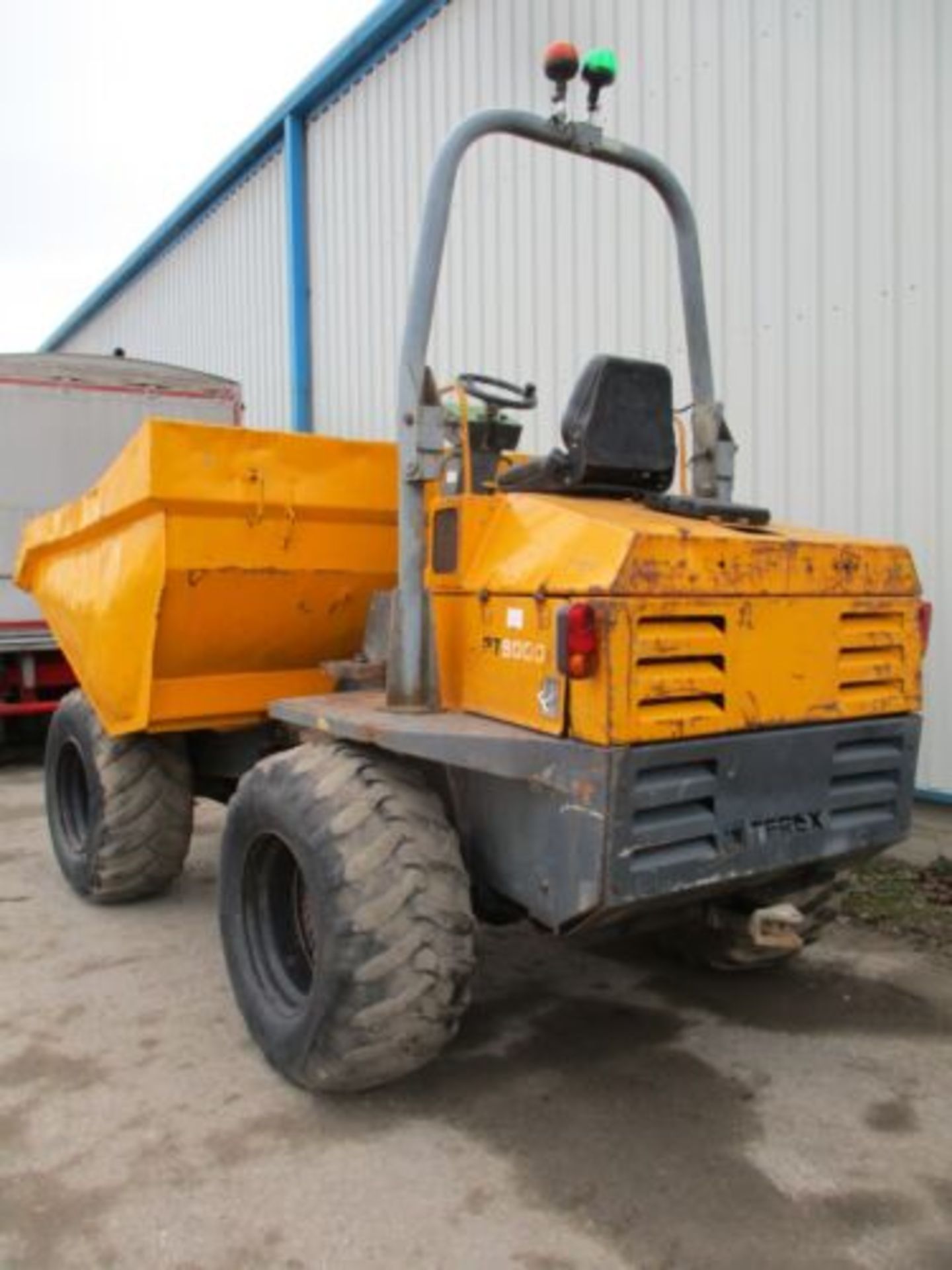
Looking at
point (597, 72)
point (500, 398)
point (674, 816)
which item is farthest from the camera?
point (500, 398)

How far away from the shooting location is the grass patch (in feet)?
16.1

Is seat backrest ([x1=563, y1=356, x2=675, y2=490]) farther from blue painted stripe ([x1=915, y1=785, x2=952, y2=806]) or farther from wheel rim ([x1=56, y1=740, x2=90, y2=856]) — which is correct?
wheel rim ([x1=56, y1=740, x2=90, y2=856])

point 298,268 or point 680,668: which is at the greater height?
point 298,268

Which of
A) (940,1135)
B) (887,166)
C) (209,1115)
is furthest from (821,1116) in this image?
(887,166)

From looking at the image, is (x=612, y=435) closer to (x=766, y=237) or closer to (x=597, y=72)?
(x=597, y=72)

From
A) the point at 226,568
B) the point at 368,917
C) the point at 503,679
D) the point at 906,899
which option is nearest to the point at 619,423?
the point at 503,679

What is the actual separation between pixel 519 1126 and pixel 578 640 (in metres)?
1.46

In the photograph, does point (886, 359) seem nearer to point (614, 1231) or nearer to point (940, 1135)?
point (940, 1135)

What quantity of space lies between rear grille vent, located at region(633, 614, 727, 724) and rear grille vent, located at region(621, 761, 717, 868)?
151 mm

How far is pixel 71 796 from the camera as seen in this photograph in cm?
566

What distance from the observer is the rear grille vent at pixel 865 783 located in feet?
10.9

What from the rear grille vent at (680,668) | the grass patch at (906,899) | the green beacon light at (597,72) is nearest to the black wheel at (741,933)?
the grass patch at (906,899)

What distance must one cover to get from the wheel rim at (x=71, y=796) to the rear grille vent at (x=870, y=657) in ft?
12.4

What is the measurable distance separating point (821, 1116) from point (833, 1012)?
2.69 feet
